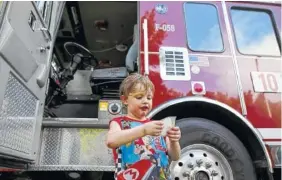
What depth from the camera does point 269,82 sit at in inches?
126

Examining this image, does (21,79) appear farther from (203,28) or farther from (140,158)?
(203,28)

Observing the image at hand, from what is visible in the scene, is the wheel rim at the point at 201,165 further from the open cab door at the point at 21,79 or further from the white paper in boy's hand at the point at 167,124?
the white paper in boy's hand at the point at 167,124

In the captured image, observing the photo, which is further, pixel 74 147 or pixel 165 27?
pixel 165 27

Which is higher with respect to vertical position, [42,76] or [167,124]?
[42,76]

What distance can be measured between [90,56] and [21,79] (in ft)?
4.79

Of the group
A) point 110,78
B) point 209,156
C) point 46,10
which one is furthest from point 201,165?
point 46,10

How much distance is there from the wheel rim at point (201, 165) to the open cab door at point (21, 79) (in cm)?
118

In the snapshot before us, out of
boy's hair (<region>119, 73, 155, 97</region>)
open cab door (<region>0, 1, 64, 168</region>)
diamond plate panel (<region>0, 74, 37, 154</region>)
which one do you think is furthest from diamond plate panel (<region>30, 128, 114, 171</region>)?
boy's hair (<region>119, 73, 155, 97</region>)

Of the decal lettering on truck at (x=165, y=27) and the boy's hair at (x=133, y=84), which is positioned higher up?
the decal lettering on truck at (x=165, y=27)

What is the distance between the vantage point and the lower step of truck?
2.68 meters

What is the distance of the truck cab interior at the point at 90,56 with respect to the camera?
345 centimetres

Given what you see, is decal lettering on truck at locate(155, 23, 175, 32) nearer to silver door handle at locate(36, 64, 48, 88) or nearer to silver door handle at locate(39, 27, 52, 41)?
silver door handle at locate(39, 27, 52, 41)

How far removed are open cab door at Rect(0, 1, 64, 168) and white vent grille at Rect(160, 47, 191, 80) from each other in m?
1.08

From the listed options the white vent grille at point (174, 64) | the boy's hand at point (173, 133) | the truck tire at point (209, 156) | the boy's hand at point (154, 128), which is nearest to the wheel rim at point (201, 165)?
the truck tire at point (209, 156)
